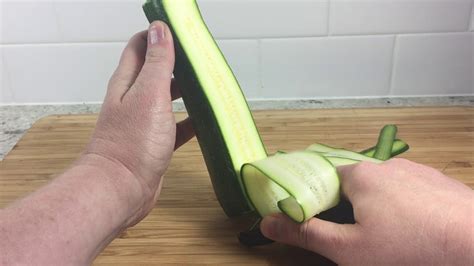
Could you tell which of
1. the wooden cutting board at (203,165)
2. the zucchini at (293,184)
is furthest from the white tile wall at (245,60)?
the zucchini at (293,184)

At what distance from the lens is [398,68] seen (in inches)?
53.4

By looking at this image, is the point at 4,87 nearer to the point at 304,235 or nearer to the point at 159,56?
the point at 159,56

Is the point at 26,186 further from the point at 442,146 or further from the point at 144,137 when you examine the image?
the point at 442,146

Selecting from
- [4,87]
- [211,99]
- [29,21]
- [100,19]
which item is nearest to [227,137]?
[211,99]

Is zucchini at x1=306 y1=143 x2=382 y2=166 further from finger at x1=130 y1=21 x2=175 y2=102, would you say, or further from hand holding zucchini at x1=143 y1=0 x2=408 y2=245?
finger at x1=130 y1=21 x2=175 y2=102

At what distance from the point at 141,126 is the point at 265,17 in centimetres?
64

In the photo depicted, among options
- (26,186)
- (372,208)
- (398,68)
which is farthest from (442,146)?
(26,186)

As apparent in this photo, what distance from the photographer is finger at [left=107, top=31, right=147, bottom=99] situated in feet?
2.70

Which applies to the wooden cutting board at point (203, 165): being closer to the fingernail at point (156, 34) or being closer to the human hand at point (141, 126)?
the human hand at point (141, 126)

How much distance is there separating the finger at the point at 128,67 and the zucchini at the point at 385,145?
0.48m

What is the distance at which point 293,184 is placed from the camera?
76 centimetres

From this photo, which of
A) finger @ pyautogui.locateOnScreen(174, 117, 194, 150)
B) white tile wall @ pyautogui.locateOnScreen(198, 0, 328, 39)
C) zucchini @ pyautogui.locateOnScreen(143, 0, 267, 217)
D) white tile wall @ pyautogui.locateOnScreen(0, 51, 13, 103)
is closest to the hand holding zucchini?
zucchini @ pyautogui.locateOnScreen(143, 0, 267, 217)

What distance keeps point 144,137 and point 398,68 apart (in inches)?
33.9

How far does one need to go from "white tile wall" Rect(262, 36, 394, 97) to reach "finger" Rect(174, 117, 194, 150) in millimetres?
390
